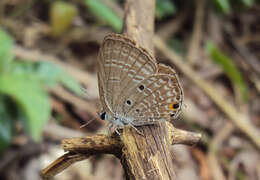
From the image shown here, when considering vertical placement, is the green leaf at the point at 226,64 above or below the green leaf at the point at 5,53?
below

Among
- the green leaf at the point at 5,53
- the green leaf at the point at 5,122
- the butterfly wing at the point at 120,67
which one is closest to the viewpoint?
the butterfly wing at the point at 120,67

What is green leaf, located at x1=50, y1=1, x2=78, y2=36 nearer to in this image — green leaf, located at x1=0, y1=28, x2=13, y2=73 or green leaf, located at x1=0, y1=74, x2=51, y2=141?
green leaf, located at x1=0, y1=28, x2=13, y2=73

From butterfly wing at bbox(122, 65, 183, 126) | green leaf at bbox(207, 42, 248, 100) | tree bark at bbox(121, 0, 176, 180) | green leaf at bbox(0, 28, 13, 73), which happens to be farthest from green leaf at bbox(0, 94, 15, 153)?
green leaf at bbox(207, 42, 248, 100)

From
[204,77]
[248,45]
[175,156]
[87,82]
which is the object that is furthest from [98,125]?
[248,45]

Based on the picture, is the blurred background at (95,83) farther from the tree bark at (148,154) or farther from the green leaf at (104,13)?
the tree bark at (148,154)

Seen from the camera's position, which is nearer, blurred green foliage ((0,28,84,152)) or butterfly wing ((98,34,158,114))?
butterfly wing ((98,34,158,114))

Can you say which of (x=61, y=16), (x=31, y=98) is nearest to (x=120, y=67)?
(x=31, y=98)

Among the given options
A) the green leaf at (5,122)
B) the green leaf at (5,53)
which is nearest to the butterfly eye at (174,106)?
the green leaf at (5,122)

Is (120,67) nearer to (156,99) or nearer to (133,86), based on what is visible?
(133,86)
